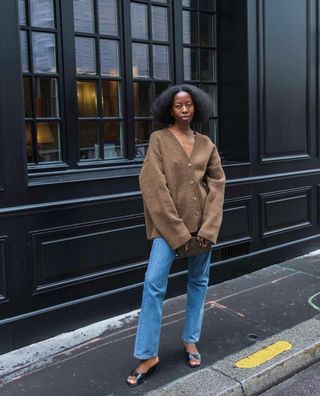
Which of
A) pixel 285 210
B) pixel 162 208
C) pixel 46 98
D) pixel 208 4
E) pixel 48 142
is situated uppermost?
→ pixel 208 4

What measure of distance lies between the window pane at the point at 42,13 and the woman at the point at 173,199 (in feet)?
5.31

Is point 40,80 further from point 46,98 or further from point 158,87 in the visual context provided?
point 158,87

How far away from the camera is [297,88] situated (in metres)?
6.21

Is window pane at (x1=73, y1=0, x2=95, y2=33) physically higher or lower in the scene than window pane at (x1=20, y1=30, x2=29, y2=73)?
higher

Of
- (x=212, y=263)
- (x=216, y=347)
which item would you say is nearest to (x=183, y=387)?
(x=216, y=347)

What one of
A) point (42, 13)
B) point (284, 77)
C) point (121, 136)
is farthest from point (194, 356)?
point (284, 77)

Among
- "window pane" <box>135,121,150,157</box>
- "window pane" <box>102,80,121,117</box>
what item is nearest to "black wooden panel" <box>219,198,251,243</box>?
"window pane" <box>135,121,150,157</box>

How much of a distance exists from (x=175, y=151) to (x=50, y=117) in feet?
5.34

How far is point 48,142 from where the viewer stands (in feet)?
14.9

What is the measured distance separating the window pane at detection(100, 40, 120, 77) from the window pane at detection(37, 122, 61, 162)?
78 centimetres

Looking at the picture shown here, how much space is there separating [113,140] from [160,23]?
1.37 m

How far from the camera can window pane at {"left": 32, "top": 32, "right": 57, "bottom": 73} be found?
4383mm

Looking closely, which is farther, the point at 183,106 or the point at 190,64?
the point at 190,64

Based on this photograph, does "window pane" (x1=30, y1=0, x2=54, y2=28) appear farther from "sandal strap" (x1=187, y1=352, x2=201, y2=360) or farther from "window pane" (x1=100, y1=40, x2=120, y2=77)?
"sandal strap" (x1=187, y1=352, x2=201, y2=360)
